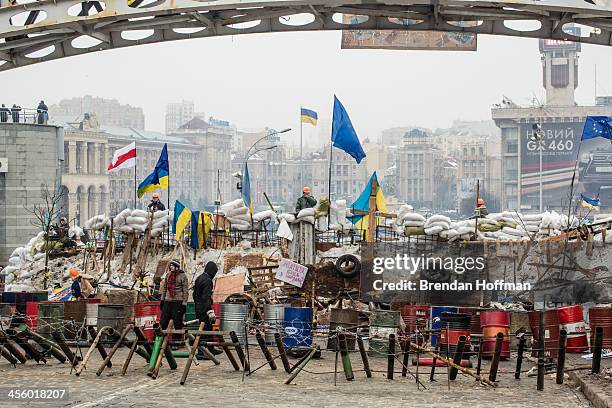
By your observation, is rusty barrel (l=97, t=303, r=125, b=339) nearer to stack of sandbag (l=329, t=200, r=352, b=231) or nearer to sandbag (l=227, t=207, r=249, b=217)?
stack of sandbag (l=329, t=200, r=352, b=231)

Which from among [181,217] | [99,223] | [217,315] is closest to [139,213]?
[181,217]

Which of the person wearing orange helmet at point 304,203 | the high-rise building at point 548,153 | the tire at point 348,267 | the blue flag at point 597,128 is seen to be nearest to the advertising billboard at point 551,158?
the high-rise building at point 548,153

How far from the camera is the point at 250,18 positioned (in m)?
18.2

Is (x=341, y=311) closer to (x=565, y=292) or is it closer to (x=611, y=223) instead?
(x=565, y=292)

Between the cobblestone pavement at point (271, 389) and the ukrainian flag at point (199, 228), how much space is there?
12.4 m

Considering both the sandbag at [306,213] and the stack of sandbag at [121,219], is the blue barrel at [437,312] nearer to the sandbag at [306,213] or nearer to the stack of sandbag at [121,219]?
the sandbag at [306,213]

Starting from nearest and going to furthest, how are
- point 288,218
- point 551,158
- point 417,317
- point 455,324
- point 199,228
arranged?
point 455,324 < point 417,317 < point 288,218 < point 199,228 < point 551,158

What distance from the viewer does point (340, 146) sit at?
25266 millimetres

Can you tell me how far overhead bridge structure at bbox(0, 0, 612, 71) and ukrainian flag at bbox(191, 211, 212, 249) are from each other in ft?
38.0

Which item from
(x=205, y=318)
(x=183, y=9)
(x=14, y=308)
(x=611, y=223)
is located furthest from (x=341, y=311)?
(x=611, y=223)

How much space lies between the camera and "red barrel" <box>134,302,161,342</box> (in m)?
19.2

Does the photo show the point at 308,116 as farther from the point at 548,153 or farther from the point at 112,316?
the point at 548,153

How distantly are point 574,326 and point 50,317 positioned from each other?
770 cm

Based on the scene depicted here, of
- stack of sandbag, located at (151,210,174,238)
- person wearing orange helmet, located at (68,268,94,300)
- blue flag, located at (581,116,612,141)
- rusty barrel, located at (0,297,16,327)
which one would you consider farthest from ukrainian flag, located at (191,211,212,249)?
blue flag, located at (581,116,612,141)
